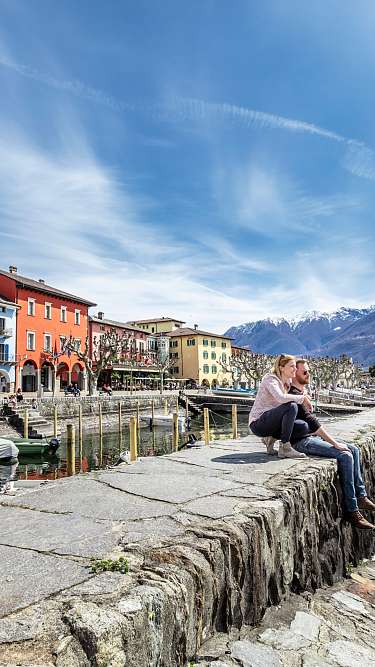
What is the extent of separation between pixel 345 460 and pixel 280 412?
94 centimetres

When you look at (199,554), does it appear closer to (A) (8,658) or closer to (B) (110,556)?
(B) (110,556)

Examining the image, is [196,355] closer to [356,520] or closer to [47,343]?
[47,343]

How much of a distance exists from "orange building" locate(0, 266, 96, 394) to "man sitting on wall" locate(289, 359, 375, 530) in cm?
3972

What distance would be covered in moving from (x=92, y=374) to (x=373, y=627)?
42.5 meters

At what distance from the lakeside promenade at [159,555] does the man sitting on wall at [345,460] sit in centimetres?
18

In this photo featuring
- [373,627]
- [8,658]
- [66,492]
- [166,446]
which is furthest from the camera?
[166,446]

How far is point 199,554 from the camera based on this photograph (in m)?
2.58

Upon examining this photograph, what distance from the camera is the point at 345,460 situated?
17.2 feet

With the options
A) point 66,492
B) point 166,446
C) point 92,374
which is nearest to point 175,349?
point 92,374

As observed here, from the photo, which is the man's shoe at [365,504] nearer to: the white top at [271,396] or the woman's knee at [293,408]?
the woman's knee at [293,408]

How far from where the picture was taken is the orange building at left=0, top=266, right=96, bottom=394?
44594 mm

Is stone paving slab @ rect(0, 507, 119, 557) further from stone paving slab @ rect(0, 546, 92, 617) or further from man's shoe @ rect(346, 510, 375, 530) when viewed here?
man's shoe @ rect(346, 510, 375, 530)

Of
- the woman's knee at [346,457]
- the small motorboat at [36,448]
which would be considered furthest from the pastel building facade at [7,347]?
the woman's knee at [346,457]

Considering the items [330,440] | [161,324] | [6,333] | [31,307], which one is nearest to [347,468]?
[330,440]
